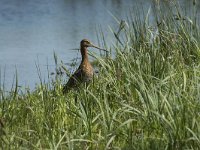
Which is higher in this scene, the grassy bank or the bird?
the bird

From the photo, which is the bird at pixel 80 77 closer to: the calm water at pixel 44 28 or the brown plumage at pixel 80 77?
the brown plumage at pixel 80 77

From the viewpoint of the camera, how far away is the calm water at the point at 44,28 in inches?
569

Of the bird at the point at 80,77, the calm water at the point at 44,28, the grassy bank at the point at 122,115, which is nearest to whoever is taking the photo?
the grassy bank at the point at 122,115

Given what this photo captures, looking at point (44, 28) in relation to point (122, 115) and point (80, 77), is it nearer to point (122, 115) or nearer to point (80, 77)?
point (80, 77)

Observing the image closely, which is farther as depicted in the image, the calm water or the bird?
the calm water

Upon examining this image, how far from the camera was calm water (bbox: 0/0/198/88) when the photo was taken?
14.5 m

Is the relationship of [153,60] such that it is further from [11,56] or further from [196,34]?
[11,56]

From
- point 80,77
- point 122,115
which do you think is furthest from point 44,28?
point 122,115

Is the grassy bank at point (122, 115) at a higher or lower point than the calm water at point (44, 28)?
lower

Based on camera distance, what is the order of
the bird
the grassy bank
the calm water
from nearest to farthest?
the grassy bank < the bird < the calm water

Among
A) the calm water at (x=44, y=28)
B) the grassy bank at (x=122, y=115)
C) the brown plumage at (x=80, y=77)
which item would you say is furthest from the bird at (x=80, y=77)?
the calm water at (x=44, y=28)

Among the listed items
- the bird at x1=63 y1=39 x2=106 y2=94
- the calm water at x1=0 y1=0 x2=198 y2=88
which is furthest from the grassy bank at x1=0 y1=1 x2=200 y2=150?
the calm water at x1=0 y1=0 x2=198 y2=88

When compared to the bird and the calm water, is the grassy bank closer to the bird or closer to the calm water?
the bird

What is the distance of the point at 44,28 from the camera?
22.3 metres
